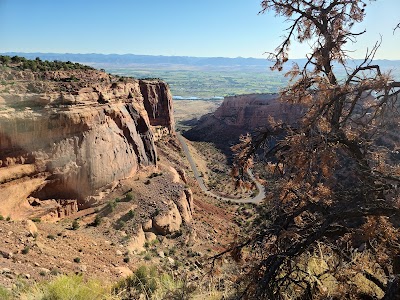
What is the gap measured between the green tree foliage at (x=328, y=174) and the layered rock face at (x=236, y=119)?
6600 cm

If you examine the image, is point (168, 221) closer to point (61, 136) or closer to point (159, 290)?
point (61, 136)

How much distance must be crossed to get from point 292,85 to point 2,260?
12353mm

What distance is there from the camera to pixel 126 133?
29828 mm

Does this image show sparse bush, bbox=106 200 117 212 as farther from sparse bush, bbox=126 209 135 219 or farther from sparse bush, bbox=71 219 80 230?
sparse bush, bbox=71 219 80 230

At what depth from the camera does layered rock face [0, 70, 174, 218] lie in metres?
19.3

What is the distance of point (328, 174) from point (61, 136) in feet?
64.3

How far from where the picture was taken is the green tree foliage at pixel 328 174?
5.11 m

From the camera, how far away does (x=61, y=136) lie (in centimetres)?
2180

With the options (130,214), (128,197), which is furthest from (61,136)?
(130,214)

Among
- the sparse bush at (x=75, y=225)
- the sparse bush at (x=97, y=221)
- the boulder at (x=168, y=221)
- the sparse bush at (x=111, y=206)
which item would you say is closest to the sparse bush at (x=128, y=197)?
the sparse bush at (x=111, y=206)

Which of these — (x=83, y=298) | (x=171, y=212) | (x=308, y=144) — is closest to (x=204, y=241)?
(x=171, y=212)

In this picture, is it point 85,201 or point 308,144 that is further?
point 85,201

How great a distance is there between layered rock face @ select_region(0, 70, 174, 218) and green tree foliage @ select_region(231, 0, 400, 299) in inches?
659

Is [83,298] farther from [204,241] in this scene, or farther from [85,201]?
[204,241]
